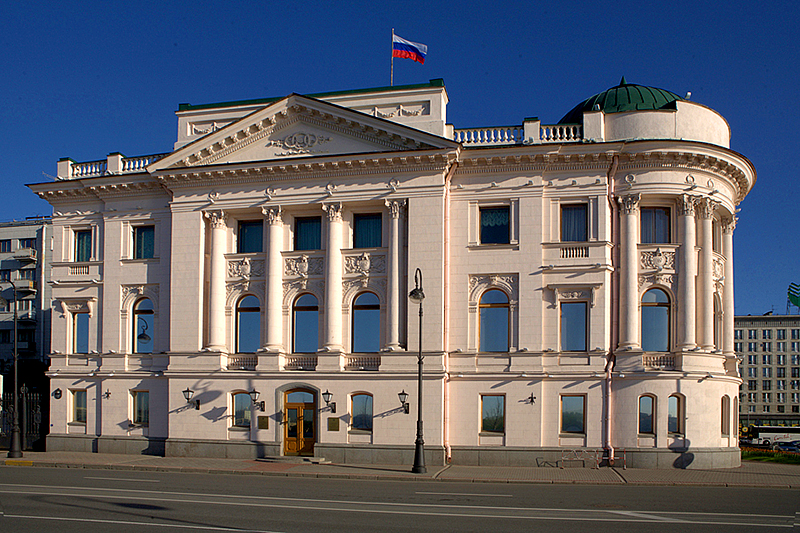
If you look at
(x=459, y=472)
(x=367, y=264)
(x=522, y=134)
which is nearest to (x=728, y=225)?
(x=522, y=134)

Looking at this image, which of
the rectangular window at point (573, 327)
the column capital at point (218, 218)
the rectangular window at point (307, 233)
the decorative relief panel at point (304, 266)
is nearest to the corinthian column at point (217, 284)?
the column capital at point (218, 218)

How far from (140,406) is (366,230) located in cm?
1351

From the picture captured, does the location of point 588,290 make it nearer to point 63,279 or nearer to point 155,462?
point 155,462

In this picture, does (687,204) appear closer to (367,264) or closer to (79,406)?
(367,264)

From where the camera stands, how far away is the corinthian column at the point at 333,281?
32125mm

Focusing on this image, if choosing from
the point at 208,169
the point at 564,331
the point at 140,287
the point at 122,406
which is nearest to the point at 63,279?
the point at 140,287

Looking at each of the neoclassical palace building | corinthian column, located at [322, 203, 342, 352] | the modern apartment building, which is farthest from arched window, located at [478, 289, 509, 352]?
the modern apartment building

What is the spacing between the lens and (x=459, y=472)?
2747 centimetres

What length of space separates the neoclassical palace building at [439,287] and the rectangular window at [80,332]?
297 cm

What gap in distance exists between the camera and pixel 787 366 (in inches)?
4958

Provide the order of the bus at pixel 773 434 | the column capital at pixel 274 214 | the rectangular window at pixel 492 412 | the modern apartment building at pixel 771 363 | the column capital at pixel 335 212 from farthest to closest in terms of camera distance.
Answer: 1. the modern apartment building at pixel 771 363
2. the bus at pixel 773 434
3. the column capital at pixel 274 214
4. the column capital at pixel 335 212
5. the rectangular window at pixel 492 412

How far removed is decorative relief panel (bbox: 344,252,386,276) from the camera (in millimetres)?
32500

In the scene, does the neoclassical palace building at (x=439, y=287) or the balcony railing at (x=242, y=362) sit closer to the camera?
the neoclassical palace building at (x=439, y=287)

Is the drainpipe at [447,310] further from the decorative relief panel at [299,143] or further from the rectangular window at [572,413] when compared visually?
the decorative relief panel at [299,143]
